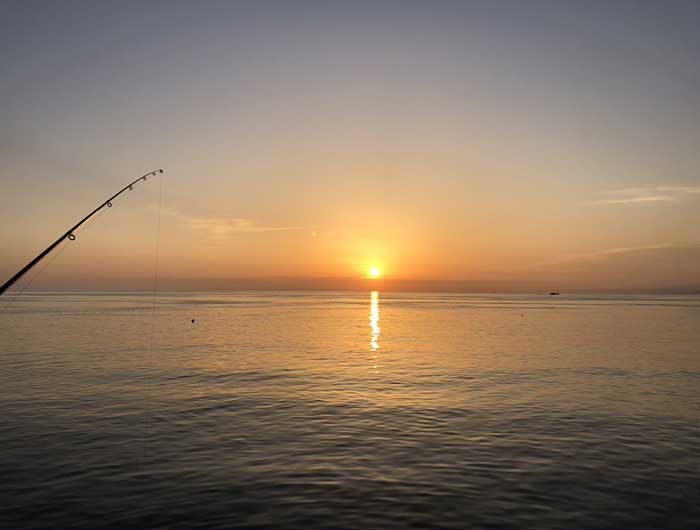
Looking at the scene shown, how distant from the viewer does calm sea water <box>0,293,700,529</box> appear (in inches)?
431

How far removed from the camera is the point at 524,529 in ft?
33.1

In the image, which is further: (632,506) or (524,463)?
(524,463)

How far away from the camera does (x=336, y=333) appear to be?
197 ft

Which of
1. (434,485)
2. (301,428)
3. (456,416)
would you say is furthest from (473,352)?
(434,485)

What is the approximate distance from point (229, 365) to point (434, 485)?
23.0 m

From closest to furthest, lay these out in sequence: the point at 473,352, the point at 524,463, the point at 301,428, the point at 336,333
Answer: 1. the point at 524,463
2. the point at 301,428
3. the point at 473,352
4. the point at 336,333

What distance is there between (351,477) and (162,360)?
1015 inches

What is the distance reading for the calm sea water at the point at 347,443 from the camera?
11.0 m

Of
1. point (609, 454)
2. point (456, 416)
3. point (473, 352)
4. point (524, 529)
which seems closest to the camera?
point (524, 529)

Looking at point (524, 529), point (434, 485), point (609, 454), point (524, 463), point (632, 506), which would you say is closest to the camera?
point (524, 529)

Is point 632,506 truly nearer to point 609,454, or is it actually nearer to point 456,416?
point 609,454

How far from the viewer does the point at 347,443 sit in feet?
53.0

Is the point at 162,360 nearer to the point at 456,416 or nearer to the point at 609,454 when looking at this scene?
the point at 456,416

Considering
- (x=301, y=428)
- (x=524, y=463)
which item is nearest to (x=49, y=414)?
(x=301, y=428)
